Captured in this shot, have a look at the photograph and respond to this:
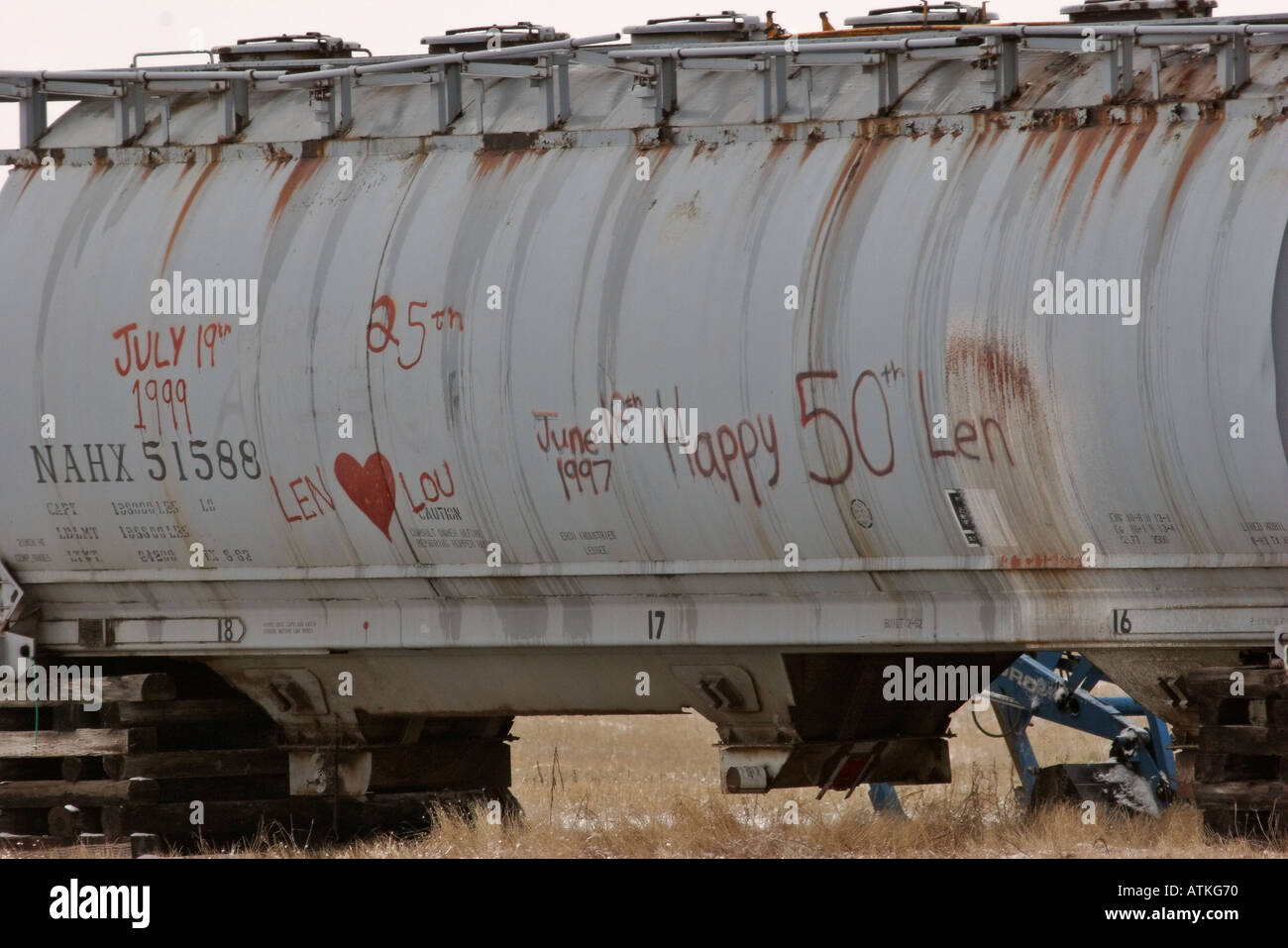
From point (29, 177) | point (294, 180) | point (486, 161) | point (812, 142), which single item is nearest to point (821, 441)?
point (812, 142)

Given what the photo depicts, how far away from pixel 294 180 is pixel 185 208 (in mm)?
654

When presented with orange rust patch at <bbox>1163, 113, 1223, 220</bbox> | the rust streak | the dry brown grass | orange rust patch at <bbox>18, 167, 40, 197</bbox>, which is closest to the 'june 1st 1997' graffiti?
the rust streak

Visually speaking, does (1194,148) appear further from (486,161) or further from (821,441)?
(486,161)

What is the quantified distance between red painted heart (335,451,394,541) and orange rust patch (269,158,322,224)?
56.7 inches

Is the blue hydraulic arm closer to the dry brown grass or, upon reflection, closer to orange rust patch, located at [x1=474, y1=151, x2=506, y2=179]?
the dry brown grass

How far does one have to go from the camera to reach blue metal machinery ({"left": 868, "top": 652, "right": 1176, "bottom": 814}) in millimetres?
13820

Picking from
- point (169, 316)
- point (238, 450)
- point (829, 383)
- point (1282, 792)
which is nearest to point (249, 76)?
point (169, 316)

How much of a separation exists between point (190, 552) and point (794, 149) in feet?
13.0

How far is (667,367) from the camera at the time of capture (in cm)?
977

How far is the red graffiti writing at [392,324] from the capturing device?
1030 cm

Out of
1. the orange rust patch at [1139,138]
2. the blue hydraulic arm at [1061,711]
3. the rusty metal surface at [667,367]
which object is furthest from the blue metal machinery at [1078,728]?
the orange rust patch at [1139,138]

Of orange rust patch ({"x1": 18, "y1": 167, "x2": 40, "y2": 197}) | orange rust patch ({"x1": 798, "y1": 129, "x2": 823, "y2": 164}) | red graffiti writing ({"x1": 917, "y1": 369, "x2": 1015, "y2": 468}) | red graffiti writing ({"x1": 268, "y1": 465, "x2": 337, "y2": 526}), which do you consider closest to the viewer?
red graffiti writing ({"x1": 917, "y1": 369, "x2": 1015, "y2": 468})

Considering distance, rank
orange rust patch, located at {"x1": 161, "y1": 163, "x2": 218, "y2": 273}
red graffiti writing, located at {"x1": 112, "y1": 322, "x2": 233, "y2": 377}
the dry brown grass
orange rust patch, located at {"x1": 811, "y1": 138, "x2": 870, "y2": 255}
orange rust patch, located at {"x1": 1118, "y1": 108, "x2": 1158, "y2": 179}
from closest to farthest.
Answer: orange rust patch, located at {"x1": 1118, "y1": 108, "x2": 1158, "y2": 179}
orange rust patch, located at {"x1": 811, "y1": 138, "x2": 870, "y2": 255}
the dry brown grass
red graffiti writing, located at {"x1": 112, "y1": 322, "x2": 233, "y2": 377}
orange rust patch, located at {"x1": 161, "y1": 163, "x2": 218, "y2": 273}

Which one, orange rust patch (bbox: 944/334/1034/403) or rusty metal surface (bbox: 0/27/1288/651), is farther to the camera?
orange rust patch (bbox: 944/334/1034/403)
